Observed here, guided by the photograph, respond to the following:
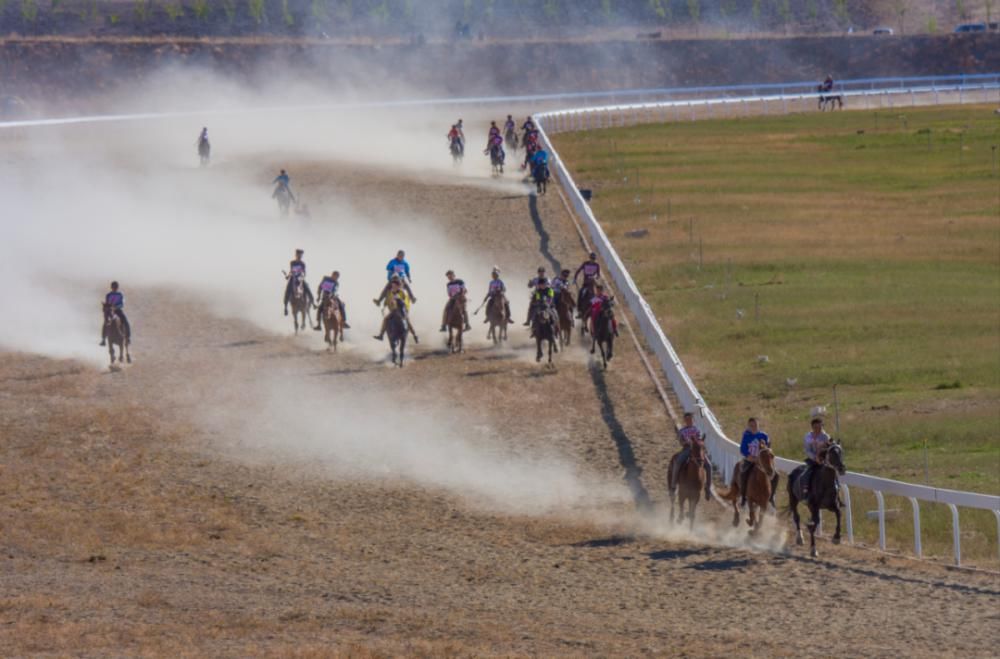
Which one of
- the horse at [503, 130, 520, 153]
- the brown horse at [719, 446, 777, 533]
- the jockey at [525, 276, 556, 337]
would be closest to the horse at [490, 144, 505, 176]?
the horse at [503, 130, 520, 153]

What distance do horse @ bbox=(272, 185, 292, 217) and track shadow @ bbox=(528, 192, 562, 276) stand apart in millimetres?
7774

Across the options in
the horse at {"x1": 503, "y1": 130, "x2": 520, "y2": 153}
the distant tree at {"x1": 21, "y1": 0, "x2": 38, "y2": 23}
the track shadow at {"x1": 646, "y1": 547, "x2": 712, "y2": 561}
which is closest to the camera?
the track shadow at {"x1": 646, "y1": 547, "x2": 712, "y2": 561}

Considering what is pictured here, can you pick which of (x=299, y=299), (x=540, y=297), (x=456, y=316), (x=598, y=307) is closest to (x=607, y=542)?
(x=598, y=307)

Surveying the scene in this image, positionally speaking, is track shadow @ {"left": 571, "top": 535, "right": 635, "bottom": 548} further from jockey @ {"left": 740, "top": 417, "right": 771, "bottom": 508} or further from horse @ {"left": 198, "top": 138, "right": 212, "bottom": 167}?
horse @ {"left": 198, "top": 138, "right": 212, "bottom": 167}

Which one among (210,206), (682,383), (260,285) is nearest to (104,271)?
(260,285)

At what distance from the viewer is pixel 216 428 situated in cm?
2727

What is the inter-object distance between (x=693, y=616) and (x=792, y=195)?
39986mm

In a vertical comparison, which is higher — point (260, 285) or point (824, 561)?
point (260, 285)

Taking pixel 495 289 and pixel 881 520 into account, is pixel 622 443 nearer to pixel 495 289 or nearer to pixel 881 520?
pixel 881 520

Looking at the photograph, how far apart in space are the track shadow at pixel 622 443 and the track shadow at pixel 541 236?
1007 cm

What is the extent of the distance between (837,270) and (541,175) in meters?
13.0

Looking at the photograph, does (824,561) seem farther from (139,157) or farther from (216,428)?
(139,157)

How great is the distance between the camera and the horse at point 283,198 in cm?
5138

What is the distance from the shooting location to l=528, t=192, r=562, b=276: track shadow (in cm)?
4161
